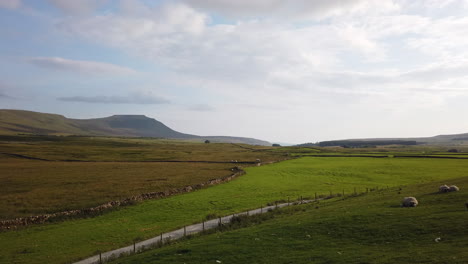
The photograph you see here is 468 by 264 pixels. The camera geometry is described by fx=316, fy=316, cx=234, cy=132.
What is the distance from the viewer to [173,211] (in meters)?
50.6

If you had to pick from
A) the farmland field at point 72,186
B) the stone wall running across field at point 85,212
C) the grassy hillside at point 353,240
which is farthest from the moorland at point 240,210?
the stone wall running across field at point 85,212

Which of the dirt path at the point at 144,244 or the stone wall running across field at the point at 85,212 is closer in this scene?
the dirt path at the point at 144,244

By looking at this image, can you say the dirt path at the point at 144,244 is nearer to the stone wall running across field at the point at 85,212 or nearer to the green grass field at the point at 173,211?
the green grass field at the point at 173,211

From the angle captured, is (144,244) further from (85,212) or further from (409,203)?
(409,203)

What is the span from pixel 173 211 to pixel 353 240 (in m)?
33.3

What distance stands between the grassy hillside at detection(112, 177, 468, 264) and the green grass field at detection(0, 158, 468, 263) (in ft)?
39.6

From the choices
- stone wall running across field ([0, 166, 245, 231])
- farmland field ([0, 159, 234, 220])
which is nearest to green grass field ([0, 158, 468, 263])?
stone wall running across field ([0, 166, 245, 231])

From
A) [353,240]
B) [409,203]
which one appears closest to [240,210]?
[409,203]

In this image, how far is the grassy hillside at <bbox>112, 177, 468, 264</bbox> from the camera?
1888 centimetres

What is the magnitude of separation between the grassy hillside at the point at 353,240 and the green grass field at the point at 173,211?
39.6 ft

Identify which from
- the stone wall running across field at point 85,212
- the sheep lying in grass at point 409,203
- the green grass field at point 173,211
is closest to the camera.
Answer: the sheep lying in grass at point 409,203

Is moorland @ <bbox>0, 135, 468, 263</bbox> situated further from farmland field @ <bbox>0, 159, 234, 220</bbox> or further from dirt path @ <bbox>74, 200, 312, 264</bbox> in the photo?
dirt path @ <bbox>74, 200, 312, 264</bbox>

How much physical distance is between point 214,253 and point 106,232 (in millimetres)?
21959

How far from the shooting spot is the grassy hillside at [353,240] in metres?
18.9
